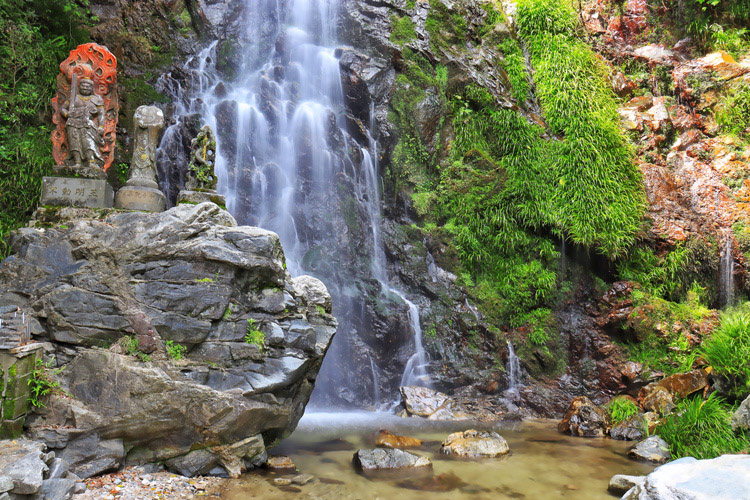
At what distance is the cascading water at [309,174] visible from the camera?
37.1 ft

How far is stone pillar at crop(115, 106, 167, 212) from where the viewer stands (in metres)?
7.50

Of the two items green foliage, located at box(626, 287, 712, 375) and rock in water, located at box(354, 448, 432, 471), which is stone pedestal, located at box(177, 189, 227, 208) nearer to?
rock in water, located at box(354, 448, 432, 471)

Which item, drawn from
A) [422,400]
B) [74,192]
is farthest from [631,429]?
[74,192]

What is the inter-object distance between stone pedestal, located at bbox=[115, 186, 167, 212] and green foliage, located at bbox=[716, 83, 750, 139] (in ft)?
46.9

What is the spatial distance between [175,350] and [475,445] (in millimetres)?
4648

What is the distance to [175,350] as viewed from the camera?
19.0 feet

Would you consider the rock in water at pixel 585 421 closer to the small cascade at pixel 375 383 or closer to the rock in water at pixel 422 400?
the rock in water at pixel 422 400

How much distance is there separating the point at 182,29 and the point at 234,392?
13552 mm

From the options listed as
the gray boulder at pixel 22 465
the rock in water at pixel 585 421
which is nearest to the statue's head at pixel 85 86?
the gray boulder at pixel 22 465

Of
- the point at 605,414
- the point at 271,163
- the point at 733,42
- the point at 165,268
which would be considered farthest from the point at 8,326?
the point at 733,42

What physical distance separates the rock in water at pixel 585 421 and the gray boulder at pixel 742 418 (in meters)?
2.58

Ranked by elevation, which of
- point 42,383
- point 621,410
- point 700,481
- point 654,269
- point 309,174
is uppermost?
point 309,174

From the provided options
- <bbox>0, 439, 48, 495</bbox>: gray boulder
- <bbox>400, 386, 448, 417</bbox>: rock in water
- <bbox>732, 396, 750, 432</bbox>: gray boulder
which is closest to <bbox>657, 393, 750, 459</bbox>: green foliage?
<bbox>732, 396, 750, 432</bbox>: gray boulder

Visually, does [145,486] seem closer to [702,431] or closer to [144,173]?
[144,173]
